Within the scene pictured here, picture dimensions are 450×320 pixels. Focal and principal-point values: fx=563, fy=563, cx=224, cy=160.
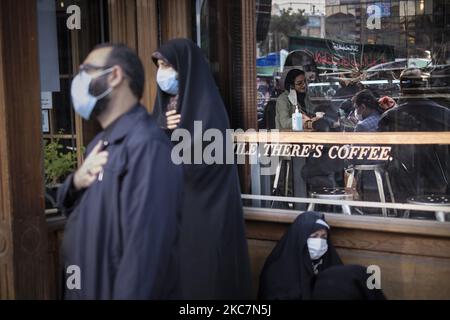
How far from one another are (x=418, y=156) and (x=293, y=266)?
179cm

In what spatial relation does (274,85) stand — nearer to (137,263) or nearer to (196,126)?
(196,126)

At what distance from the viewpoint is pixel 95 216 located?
6.72 feet

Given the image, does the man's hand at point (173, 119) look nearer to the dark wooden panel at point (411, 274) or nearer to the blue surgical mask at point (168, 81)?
the blue surgical mask at point (168, 81)

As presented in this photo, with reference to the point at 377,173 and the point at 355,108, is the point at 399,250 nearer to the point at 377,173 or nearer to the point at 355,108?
the point at 377,173

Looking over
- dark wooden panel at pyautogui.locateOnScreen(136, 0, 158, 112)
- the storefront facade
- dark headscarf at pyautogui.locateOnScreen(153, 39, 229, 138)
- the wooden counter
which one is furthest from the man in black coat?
the wooden counter

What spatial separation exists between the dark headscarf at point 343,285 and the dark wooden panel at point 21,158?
143 cm

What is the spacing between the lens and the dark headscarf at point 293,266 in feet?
9.68

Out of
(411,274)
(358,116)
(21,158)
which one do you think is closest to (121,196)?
(21,158)

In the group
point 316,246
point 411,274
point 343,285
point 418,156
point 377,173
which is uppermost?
point 418,156

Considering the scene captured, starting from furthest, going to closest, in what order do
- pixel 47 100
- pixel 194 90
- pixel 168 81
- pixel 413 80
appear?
pixel 413 80
pixel 47 100
pixel 168 81
pixel 194 90

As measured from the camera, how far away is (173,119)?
8.65 ft

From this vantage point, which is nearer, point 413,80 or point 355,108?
point 355,108

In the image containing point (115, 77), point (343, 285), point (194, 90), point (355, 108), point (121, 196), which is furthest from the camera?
point (355, 108)

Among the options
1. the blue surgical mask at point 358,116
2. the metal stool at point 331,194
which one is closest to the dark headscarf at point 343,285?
the metal stool at point 331,194
